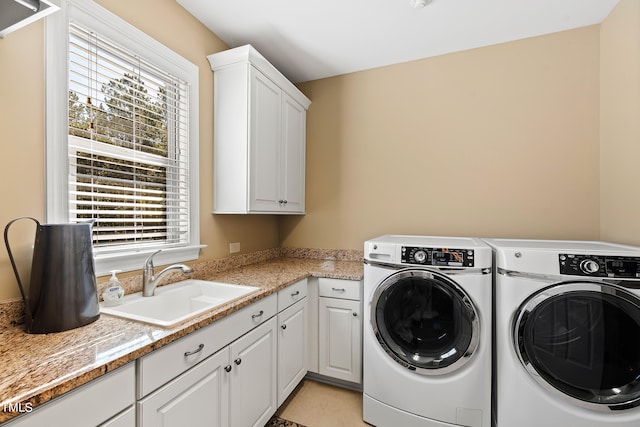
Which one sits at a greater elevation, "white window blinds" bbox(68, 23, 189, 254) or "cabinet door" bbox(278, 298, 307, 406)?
"white window blinds" bbox(68, 23, 189, 254)

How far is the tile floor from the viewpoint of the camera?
1.86 meters

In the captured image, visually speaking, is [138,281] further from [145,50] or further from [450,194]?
[450,194]

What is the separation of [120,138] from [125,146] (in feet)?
0.15

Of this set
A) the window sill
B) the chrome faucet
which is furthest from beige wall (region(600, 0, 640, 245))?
the window sill

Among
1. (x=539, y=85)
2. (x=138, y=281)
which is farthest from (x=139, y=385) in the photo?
(x=539, y=85)

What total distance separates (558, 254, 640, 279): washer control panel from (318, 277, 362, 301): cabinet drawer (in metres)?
1.15

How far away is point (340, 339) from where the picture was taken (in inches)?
83.0

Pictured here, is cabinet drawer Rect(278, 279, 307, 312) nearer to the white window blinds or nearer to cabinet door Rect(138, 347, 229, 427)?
cabinet door Rect(138, 347, 229, 427)

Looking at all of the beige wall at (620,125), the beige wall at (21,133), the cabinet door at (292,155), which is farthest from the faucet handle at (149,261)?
the beige wall at (620,125)

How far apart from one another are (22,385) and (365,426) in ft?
5.70

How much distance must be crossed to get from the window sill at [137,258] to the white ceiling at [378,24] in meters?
1.55

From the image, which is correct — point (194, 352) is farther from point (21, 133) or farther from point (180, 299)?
point (21, 133)

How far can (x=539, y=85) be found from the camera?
7.20ft

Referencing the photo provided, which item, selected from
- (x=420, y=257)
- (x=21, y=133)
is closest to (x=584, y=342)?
(x=420, y=257)
